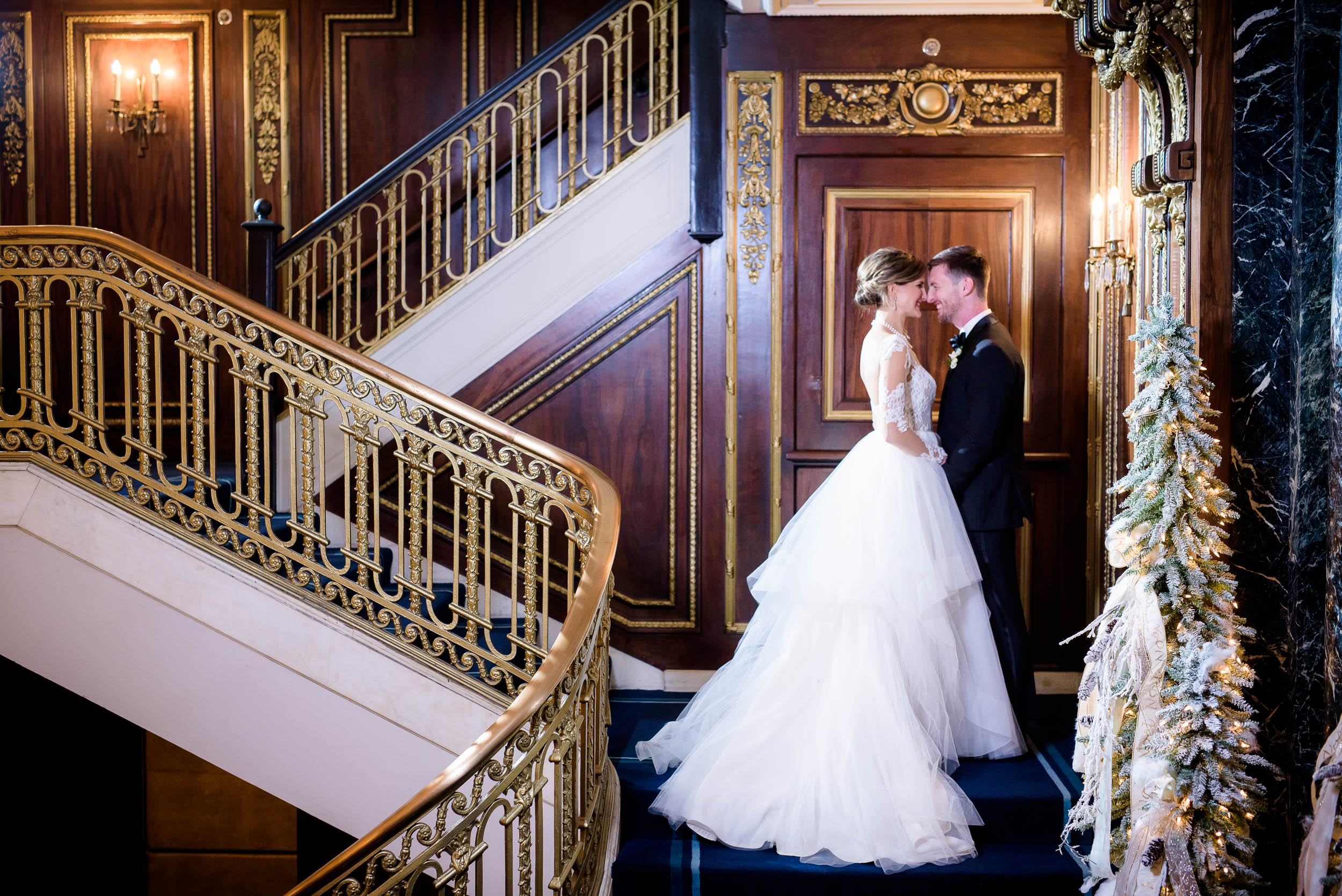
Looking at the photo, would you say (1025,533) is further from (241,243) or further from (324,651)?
(241,243)

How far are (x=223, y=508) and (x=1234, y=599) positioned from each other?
3.48 m

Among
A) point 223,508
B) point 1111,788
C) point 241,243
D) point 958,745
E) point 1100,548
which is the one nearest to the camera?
point 1111,788

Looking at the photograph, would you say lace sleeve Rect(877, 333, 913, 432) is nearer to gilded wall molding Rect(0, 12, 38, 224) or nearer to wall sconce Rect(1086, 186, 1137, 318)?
wall sconce Rect(1086, 186, 1137, 318)

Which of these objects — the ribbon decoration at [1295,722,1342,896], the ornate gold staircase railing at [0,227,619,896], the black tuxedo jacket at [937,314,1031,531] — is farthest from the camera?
the black tuxedo jacket at [937,314,1031,531]

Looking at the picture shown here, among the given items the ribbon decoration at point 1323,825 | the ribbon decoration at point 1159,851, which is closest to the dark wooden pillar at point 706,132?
the ribbon decoration at point 1159,851

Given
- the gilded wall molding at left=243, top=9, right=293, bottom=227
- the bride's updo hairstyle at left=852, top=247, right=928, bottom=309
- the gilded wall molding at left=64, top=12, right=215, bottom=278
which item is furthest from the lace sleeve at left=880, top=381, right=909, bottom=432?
the gilded wall molding at left=64, top=12, right=215, bottom=278

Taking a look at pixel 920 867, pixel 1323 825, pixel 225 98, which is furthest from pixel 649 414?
pixel 225 98

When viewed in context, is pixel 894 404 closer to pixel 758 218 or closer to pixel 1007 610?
pixel 1007 610

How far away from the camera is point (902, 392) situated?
11.9ft

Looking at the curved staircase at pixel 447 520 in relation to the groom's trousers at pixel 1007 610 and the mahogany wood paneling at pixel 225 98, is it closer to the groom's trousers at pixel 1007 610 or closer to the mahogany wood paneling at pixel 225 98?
the groom's trousers at pixel 1007 610

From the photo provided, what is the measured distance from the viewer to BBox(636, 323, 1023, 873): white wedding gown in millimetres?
2998

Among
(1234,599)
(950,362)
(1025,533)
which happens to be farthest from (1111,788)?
(1025,533)

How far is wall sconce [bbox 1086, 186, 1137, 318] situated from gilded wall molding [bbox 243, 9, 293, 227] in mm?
4599

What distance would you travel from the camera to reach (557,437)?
4840 millimetres
